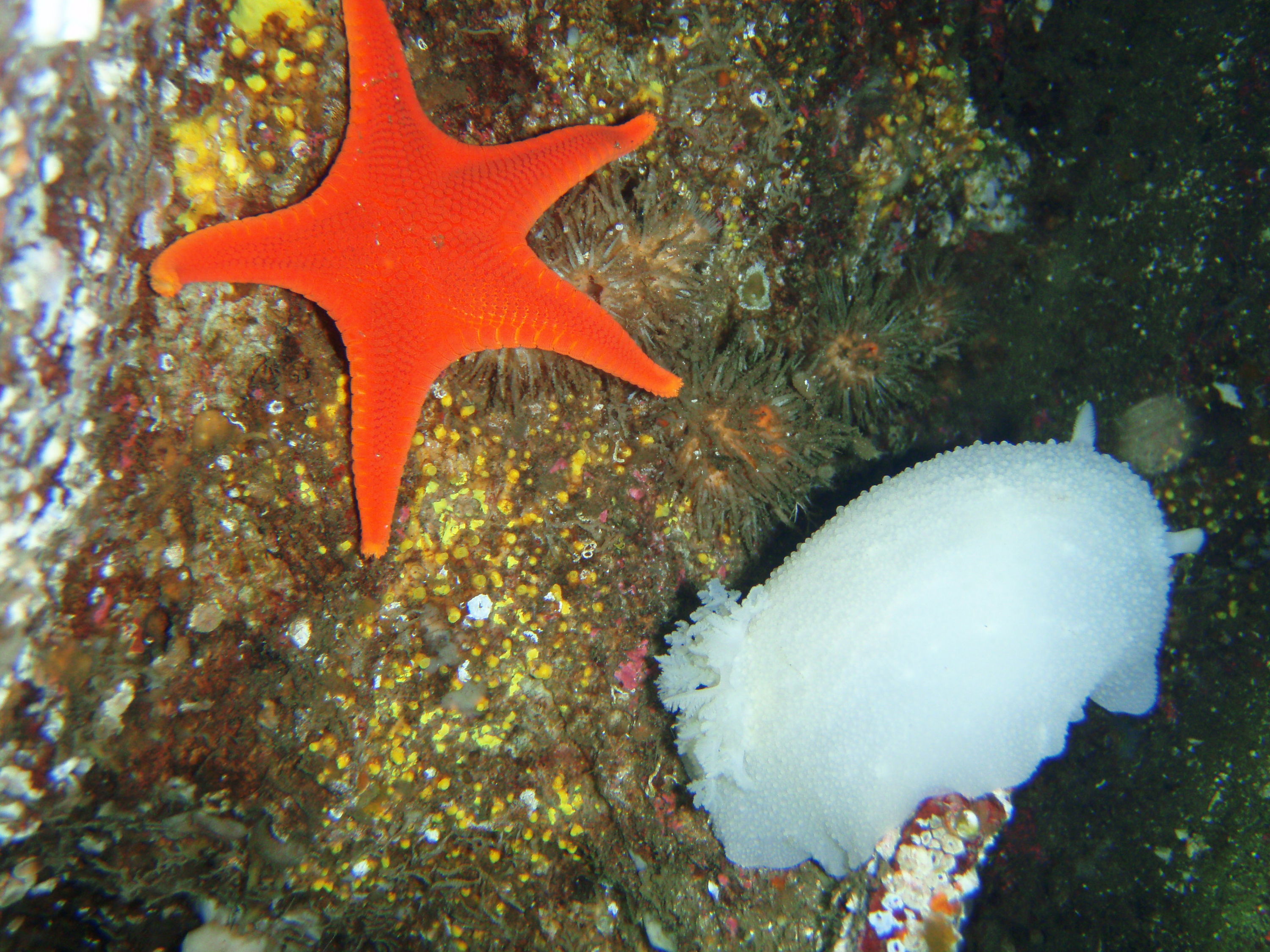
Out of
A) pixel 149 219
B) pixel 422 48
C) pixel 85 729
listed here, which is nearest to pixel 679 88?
pixel 422 48

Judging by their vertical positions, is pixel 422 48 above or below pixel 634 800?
above

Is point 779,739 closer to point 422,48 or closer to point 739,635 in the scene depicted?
point 739,635

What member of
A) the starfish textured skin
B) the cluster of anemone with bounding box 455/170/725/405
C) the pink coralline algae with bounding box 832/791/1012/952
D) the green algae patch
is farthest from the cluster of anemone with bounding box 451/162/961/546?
the pink coralline algae with bounding box 832/791/1012/952

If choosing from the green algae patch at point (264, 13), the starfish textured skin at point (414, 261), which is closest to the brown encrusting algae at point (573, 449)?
the green algae patch at point (264, 13)

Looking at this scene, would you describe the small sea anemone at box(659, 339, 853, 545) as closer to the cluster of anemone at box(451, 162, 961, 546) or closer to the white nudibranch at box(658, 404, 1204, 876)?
the cluster of anemone at box(451, 162, 961, 546)

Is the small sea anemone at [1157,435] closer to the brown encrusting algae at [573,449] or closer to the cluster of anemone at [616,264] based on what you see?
the brown encrusting algae at [573,449]

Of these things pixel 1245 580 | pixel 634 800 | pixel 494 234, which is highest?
pixel 494 234
